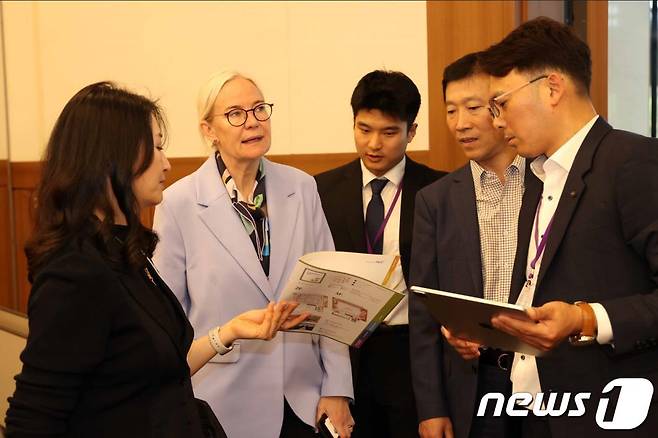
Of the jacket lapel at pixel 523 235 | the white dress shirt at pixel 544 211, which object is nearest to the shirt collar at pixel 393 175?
the jacket lapel at pixel 523 235

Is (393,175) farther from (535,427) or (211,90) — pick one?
(535,427)

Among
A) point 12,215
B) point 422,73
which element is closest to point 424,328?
point 422,73

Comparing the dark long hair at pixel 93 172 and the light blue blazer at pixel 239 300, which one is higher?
the dark long hair at pixel 93 172

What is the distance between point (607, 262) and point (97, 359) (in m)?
1.44

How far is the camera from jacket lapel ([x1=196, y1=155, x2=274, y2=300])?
3059 millimetres

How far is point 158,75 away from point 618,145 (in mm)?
4266

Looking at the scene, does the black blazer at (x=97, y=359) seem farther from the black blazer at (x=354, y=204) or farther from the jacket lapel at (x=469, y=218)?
the black blazer at (x=354, y=204)

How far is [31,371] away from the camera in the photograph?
6.34 feet

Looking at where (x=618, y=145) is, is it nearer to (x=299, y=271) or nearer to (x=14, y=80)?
(x=299, y=271)

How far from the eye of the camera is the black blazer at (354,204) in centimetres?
369

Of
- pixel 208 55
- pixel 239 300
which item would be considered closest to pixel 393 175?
pixel 239 300

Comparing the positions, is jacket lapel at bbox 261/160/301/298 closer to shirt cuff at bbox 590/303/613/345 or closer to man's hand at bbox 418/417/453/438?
man's hand at bbox 418/417/453/438

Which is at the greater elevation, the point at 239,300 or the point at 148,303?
the point at 148,303

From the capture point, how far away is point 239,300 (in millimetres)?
3055
